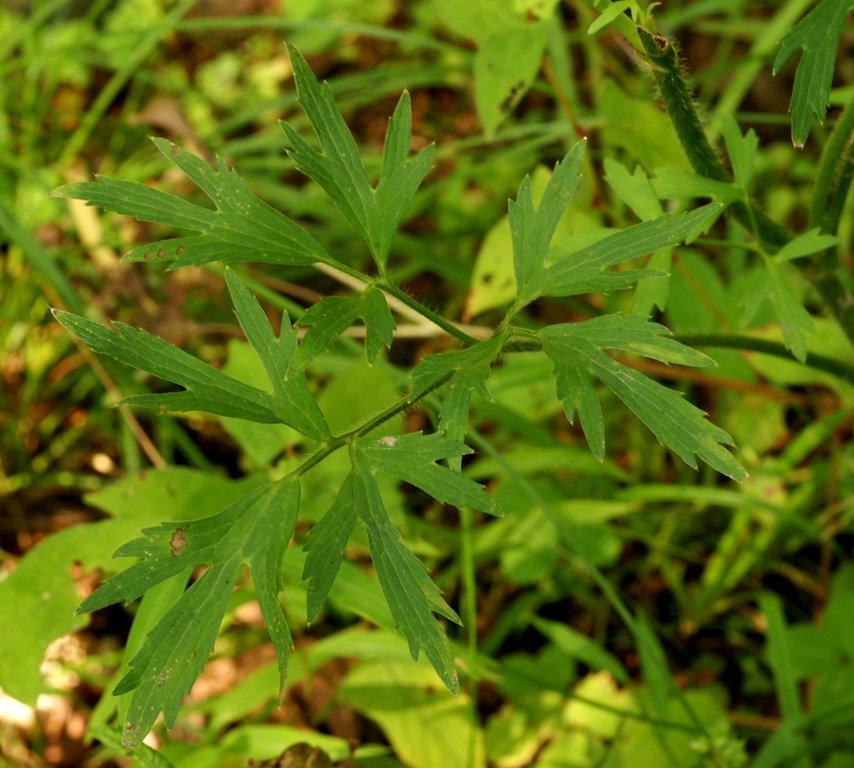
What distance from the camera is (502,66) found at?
1.74 m

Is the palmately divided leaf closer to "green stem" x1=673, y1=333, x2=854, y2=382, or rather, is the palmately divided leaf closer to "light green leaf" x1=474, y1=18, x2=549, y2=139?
"green stem" x1=673, y1=333, x2=854, y2=382

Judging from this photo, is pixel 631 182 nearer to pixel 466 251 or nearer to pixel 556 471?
pixel 556 471

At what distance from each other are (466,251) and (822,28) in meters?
1.71

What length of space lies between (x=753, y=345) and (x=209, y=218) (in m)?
0.89

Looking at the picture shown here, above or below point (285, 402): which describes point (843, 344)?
below

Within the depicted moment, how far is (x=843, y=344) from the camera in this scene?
2.02m

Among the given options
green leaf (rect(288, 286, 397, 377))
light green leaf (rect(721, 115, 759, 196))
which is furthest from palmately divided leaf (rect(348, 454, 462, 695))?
light green leaf (rect(721, 115, 759, 196))

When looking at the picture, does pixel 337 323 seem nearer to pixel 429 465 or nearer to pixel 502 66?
pixel 429 465

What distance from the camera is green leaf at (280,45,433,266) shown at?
1.14m

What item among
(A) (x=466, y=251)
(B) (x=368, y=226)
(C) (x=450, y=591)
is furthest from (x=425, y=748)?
(A) (x=466, y=251)

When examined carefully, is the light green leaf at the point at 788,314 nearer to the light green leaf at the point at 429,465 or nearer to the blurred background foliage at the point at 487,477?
the blurred background foliage at the point at 487,477

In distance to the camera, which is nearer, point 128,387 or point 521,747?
point 521,747

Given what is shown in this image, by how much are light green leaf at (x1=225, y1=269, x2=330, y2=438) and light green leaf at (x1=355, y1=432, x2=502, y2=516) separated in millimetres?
95

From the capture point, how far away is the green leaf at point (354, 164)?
114cm
